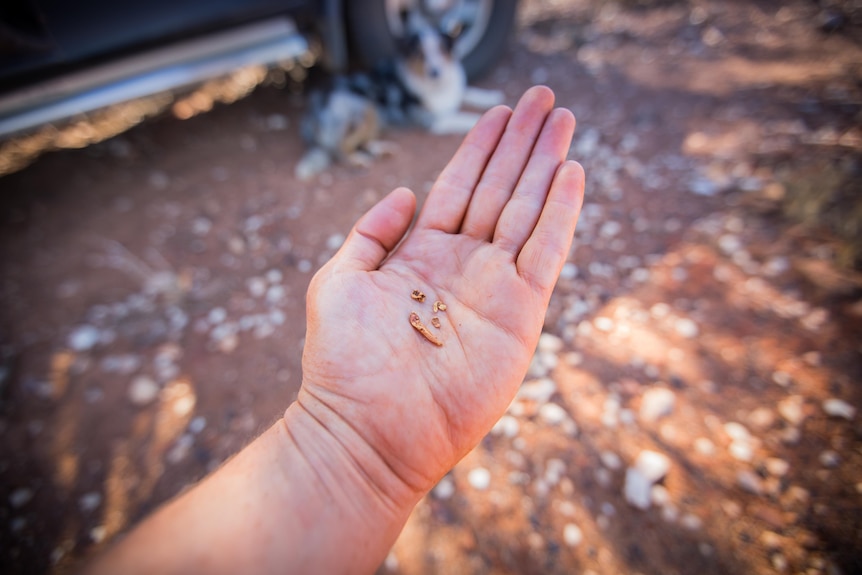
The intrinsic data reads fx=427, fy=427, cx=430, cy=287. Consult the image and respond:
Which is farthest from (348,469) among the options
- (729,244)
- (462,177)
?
(729,244)

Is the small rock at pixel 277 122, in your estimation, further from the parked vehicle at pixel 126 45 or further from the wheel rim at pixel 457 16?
the wheel rim at pixel 457 16

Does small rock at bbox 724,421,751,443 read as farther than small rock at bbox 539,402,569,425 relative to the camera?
No

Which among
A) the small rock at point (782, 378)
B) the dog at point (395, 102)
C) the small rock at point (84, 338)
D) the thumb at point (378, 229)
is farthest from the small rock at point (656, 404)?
the small rock at point (84, 338)

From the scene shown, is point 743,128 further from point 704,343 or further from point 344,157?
point 344,157

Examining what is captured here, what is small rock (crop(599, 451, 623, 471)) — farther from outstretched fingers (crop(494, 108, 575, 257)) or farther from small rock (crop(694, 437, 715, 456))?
outstretched fingers (crop(494, 108, 575, 257))

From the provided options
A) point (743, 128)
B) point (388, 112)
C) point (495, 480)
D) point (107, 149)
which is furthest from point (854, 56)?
point (107, 149)

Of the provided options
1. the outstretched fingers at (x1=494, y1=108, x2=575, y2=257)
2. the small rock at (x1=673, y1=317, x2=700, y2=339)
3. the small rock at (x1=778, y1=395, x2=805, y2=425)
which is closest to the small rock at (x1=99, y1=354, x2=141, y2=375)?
the outstretched fingers at (x1=494, y1=108, x2=575, y2=257)
